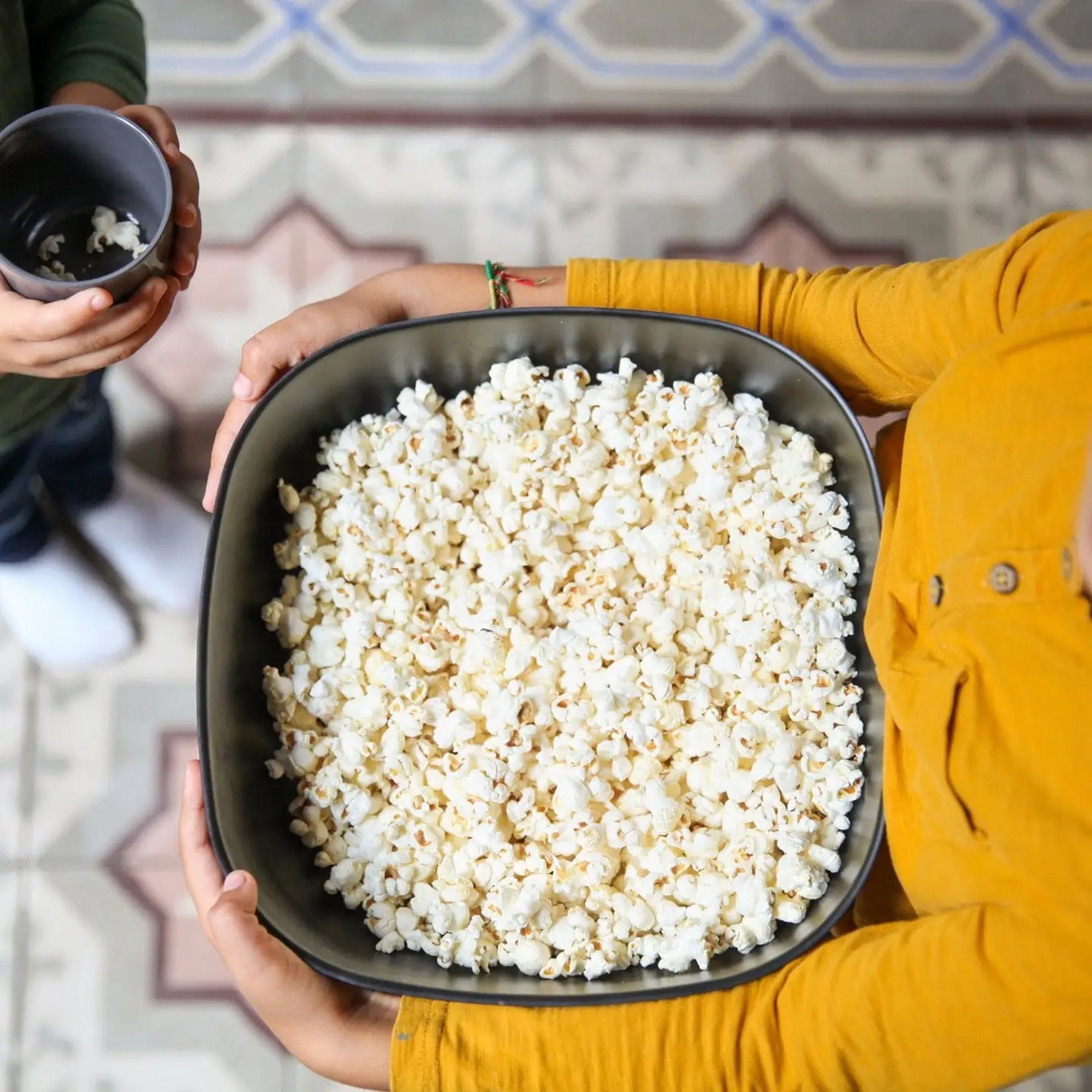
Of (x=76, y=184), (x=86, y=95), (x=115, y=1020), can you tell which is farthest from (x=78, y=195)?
(x=115, y=1020)

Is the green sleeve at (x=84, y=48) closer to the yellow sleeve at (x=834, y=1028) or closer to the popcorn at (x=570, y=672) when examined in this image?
the popcorn at (x=570, y=672)

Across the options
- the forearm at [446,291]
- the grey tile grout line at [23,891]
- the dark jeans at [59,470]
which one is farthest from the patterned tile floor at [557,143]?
the forearm at [446,291]

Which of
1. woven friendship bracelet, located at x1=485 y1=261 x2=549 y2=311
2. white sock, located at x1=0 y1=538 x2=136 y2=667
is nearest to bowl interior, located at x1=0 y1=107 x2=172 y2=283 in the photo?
woven friendship bracelet, located at x1=485 y1=261 x2=549 y2=311

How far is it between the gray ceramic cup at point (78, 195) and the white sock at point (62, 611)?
0.51 m

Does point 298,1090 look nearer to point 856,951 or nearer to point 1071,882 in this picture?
point 856,951

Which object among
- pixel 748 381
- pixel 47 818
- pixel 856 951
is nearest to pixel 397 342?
pixel 748 381

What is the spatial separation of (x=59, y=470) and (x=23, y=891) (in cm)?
46

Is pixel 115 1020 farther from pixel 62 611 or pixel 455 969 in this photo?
pixel 455 969

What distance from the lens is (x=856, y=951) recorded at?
25.5 inches

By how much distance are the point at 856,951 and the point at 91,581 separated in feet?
2.84

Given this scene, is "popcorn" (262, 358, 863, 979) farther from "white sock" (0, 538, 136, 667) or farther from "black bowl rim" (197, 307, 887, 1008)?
"white sock" (0, 538, 136, 667)

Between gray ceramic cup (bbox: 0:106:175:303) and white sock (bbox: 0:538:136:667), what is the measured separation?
1.68ft

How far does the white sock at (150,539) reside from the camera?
3.69 ft

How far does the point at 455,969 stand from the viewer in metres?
0.72
